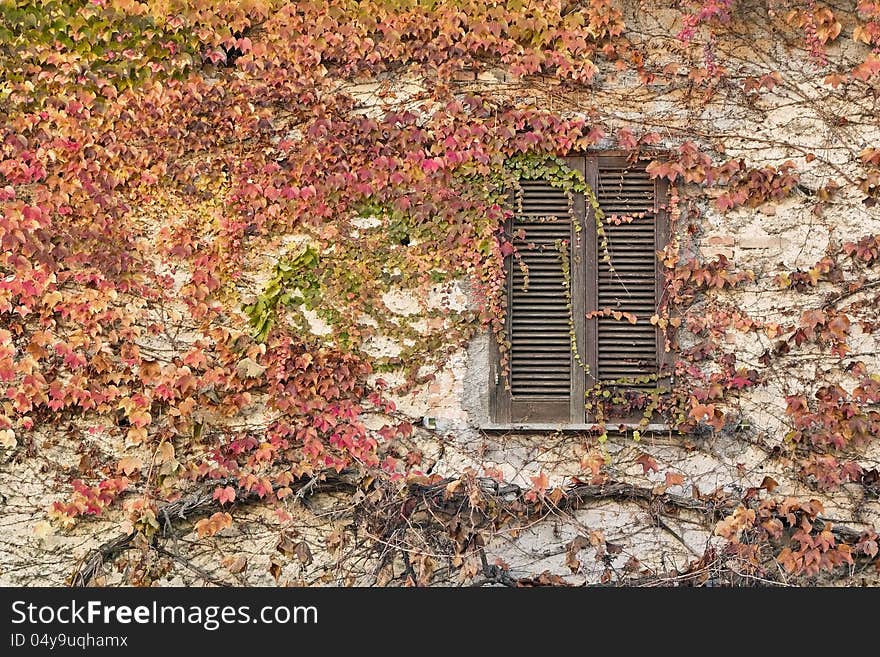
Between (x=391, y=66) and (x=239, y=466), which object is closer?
(x=239, y=466)

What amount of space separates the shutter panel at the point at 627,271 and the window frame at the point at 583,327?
0.02m

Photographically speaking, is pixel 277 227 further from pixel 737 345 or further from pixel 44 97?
pixel 737 345

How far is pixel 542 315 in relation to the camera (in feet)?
20.8

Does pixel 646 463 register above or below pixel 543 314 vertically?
below

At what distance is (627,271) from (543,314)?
1.96ft

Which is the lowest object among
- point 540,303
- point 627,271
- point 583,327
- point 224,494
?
point 224,494

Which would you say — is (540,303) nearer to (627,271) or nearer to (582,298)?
(582,298)

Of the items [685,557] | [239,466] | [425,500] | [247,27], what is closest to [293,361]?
[239,466]

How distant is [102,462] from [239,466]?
2.78ft

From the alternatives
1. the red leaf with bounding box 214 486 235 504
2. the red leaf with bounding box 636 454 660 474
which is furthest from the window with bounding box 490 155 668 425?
the red leaf with bounding box 214 486 235 504

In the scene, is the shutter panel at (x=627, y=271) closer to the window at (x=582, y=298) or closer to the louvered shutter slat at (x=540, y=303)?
the window at (x=582, y=298)

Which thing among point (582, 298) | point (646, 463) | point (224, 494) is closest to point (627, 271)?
point (582, 298)

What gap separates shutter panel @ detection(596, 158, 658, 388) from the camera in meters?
6.30

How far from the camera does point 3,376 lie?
6.10m
